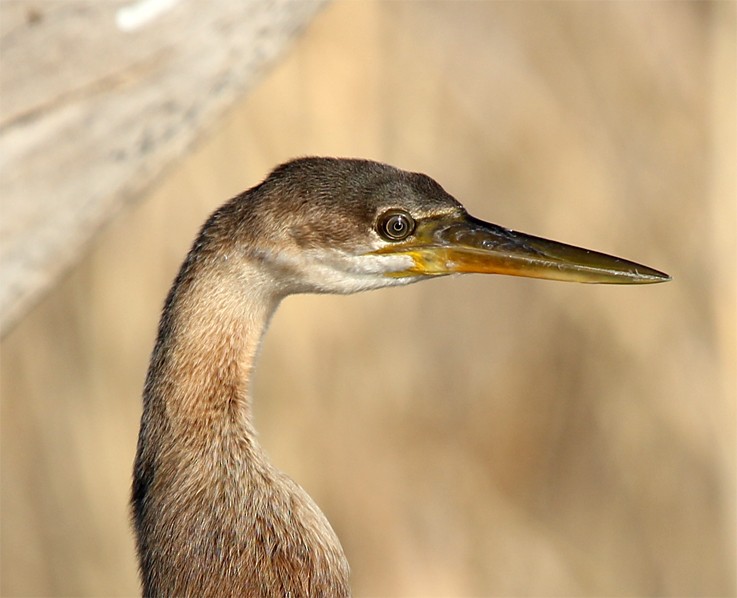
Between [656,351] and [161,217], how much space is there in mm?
1808

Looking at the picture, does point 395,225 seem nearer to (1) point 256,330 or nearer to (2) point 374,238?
Result: (2) point 374,238

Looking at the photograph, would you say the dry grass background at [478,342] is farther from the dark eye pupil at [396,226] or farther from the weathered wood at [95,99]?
the dark eye pupil at [396,226]

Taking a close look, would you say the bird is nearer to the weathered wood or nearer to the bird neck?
the bird neck

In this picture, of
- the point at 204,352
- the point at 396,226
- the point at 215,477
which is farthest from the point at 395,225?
the point at 215,477

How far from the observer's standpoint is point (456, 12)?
4.35 m

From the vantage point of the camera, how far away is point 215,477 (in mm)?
1751

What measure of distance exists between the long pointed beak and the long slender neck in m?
0.27

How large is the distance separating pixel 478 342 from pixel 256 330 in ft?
8.91

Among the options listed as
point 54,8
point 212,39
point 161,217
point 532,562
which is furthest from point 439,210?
point 532,562

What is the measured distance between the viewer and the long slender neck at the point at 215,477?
170cm

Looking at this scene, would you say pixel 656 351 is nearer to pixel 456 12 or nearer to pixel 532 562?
pixel 532 562

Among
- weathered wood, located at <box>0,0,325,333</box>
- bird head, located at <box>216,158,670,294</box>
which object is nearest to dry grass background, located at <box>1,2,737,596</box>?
weathered wood, located at <box>0,0,325,333</box>

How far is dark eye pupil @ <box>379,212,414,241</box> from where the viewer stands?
1857mm

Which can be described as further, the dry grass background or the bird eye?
the dry grass background
